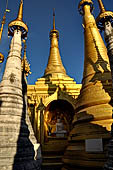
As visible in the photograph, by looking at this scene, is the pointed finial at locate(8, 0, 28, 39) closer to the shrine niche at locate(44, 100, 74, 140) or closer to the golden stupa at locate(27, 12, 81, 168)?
the golden stupa at locate(27, 12, 81, 168)

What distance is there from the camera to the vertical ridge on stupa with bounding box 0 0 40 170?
16.4ft

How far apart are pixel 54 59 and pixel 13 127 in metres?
17.2

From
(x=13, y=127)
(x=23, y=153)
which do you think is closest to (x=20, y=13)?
(x=13, y=127)

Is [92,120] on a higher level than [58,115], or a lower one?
lower

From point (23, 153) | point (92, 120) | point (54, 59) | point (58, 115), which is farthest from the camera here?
point (54, 59)

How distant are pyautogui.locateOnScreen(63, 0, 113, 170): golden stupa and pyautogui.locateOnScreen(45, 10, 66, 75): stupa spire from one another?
9.49 m

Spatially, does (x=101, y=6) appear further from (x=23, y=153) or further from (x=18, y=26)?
(x=23, y=153)

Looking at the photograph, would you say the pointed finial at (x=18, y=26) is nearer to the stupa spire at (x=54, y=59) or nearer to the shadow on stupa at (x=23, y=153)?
the shadow on stupa at (x=23, y=153)

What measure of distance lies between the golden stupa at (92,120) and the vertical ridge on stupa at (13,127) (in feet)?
7.32

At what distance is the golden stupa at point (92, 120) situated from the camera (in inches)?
249

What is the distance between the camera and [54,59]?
71.1ft

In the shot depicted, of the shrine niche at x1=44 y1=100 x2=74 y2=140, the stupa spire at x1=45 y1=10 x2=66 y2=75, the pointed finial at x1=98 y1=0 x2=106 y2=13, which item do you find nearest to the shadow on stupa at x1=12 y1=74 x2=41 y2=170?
the pointed finial at x1=98 y1=0 x2=106 y2=13

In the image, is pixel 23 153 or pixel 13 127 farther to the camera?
pixel 13 127

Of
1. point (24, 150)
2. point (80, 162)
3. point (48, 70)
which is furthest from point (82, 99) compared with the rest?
point (48, 70)
